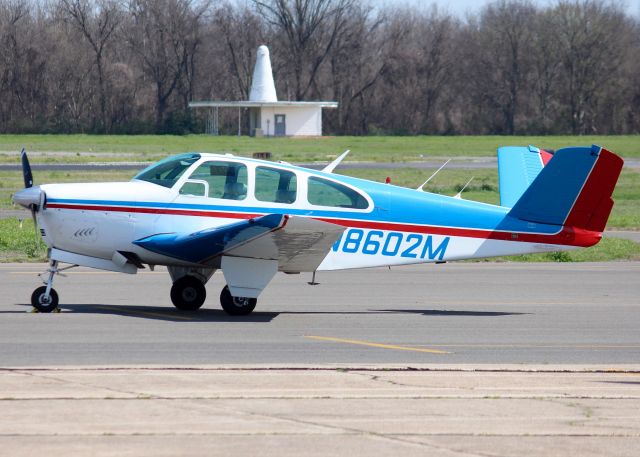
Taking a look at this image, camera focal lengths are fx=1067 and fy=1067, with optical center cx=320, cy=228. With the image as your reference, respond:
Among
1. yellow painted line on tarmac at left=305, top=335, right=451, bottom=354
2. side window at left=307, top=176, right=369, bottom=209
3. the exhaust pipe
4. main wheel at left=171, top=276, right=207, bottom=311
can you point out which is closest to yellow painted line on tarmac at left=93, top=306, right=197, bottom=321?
main wheel at left=171, top=276, right=207, bottom=311

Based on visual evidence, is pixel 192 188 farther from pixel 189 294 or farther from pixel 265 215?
pixel 189 294

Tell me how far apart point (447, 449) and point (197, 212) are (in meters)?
6.72

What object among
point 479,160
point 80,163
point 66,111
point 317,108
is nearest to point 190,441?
point 80,163

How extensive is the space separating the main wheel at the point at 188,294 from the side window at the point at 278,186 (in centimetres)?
141

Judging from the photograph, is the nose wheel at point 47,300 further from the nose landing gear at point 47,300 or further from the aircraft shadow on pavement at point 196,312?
the aircraft shadow on pavement at point 196,312

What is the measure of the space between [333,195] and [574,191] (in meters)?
2.97

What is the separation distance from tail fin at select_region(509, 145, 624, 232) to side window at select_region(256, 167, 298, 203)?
282 cm

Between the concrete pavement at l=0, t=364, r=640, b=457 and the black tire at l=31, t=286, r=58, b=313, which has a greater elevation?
the concrete pavement at l=0, t=364, r=640, b=457

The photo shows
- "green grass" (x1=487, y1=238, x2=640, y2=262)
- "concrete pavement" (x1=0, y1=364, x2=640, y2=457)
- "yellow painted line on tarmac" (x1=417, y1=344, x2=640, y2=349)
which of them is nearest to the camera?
"concrete pavement" (x1=0, y1=364, x2=640, y2=457)

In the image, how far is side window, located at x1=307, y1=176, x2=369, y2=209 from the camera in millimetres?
13180

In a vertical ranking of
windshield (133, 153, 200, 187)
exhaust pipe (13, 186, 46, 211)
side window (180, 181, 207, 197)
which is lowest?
exhaust pipe (13, 186, 46, 211)

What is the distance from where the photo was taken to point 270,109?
268 ft

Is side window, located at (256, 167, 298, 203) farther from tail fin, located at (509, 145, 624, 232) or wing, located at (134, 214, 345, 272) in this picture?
tail fin, located at (509, 145, 624, 232)

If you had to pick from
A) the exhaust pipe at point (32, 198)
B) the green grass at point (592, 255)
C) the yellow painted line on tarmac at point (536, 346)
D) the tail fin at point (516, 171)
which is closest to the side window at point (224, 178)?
the exhaust pipe at point (32, 198)
